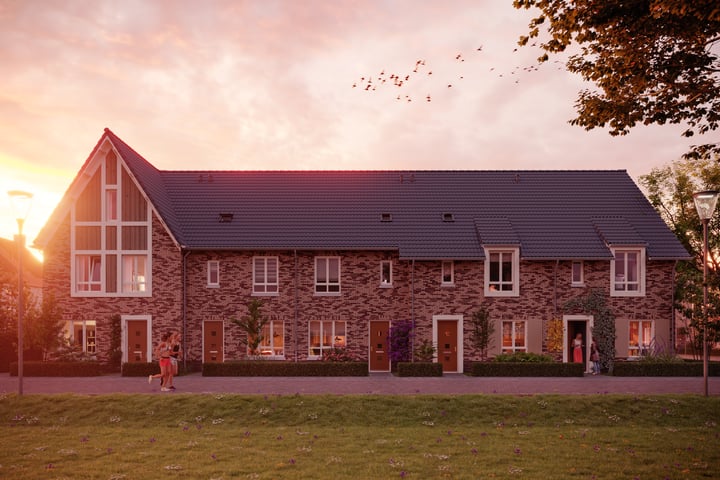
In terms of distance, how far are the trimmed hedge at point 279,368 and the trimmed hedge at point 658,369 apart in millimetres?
11688

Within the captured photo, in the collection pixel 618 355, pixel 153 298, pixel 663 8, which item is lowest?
pixel 618 355

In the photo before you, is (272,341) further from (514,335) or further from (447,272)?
(514,335)

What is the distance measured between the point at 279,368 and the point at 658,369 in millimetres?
17070

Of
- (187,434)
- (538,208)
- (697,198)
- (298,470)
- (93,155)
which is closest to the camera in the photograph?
(298,470)

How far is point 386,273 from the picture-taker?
27.4 m

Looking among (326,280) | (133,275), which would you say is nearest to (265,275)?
(326,280)

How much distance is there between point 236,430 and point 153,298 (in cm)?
1469

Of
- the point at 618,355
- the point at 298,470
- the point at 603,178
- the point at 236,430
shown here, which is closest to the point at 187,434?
the point at 236,430

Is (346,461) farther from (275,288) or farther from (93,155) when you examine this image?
(93,155)

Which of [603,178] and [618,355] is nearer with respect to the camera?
[618,355]

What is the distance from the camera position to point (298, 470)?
32.9ft

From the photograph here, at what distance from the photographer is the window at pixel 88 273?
26.6 metres

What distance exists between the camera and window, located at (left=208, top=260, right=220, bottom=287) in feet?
89.6

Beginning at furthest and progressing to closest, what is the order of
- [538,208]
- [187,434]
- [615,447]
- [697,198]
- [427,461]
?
[538,208] → [697,198] → [187,434] → [615,447] → [427,461]
